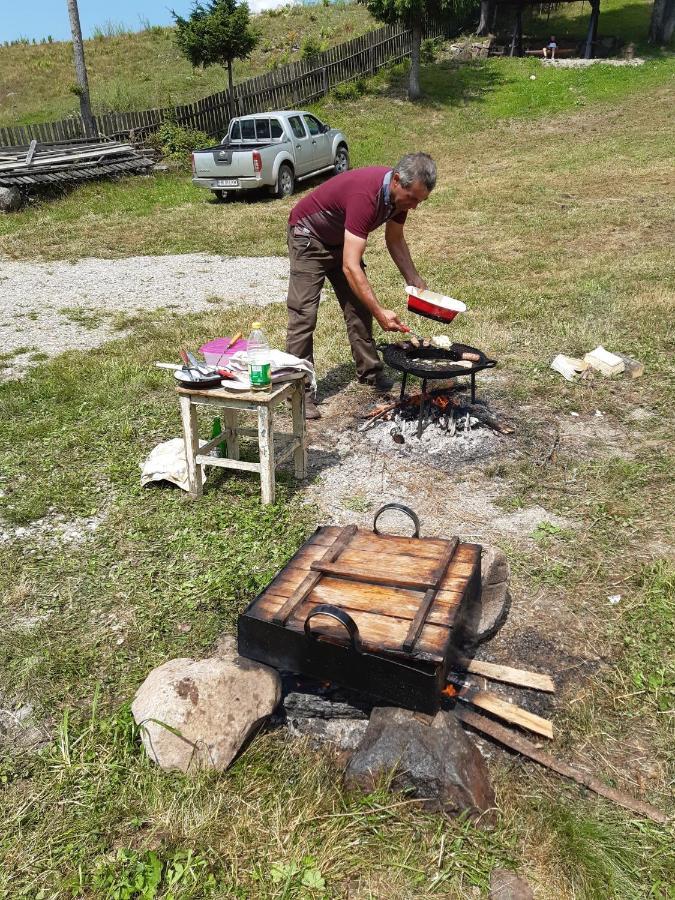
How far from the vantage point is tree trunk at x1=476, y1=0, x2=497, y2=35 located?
1039 inches

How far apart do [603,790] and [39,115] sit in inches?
1127

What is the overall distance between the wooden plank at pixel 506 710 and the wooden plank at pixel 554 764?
0.05 metres

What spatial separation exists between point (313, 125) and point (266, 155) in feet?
7.32

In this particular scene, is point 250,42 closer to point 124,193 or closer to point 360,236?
point 124,193

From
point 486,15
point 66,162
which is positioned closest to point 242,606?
point 66,162

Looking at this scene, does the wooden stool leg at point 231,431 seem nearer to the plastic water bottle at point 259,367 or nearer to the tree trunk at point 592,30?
the plastic water bottle at point 259,367

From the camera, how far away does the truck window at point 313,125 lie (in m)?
15.1

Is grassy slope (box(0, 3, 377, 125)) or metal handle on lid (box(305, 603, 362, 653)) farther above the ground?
grassy slope (box(0, 3, 377, 125))

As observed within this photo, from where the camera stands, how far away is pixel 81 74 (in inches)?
681

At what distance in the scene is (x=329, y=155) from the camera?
1577cm

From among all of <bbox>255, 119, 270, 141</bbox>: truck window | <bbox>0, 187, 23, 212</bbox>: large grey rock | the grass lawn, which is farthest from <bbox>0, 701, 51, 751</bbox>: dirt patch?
<bbox>255, 119, 270, 141</bbox>: truck window

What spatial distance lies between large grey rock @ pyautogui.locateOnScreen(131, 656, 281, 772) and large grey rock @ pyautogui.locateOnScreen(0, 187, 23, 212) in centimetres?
1367

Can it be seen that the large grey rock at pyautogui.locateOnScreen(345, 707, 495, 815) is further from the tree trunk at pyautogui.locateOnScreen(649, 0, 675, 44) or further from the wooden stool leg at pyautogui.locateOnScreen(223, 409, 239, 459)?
the tree trunk at pyautogui.locateOnScreen(649, 0, 675, 44)

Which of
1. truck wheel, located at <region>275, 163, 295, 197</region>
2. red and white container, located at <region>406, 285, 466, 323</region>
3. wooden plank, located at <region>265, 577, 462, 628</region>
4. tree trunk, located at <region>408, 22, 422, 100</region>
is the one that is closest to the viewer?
wooden plank, located at <region>265, 577, 462, 628</region>
